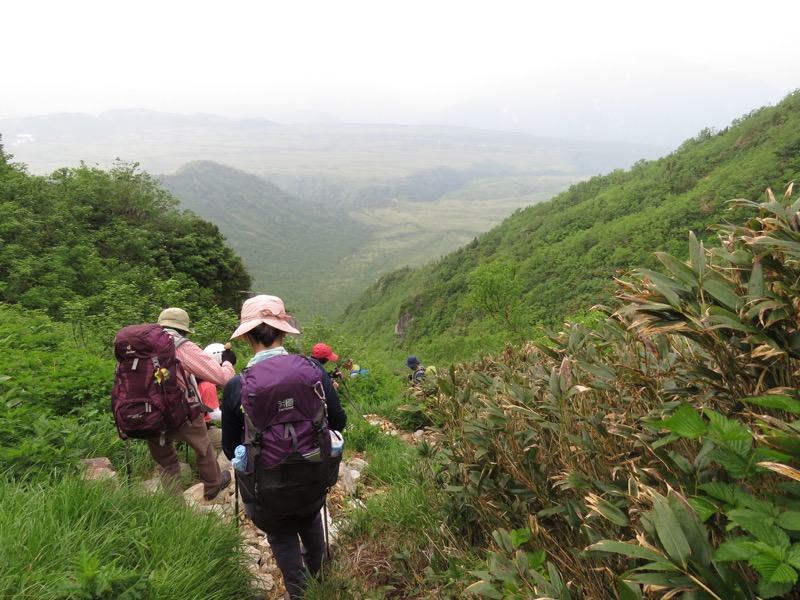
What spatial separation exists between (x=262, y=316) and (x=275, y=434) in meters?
0.69

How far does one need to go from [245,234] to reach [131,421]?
626ft

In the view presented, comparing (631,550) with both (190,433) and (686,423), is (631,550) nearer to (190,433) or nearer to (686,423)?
(686,423)

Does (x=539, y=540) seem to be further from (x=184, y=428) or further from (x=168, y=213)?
(x=168, y=213)

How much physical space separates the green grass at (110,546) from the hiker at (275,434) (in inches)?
10.8

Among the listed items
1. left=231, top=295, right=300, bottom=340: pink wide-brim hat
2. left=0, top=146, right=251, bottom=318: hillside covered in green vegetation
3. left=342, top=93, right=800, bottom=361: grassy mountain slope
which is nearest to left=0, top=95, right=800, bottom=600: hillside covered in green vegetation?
left=231, top=295, right=300, bottom=340: pink wide-brim hat

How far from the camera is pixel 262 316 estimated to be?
256 cm

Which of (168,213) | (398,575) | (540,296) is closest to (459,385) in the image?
(398,575)

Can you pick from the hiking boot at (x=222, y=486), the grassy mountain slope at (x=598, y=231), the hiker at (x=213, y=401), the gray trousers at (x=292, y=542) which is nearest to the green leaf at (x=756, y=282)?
the gray trousers at (x=292, y=542)

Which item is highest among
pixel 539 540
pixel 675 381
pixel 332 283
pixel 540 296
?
pixel 675 381

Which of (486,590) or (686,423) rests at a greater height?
(686,423)

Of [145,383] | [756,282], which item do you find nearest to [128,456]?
[145,383]

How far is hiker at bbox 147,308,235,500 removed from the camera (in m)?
3.52

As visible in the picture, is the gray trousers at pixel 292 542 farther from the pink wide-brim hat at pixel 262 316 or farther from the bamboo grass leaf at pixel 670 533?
the bamboo grass leaf at pixel 670 533

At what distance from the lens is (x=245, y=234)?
181625mm
